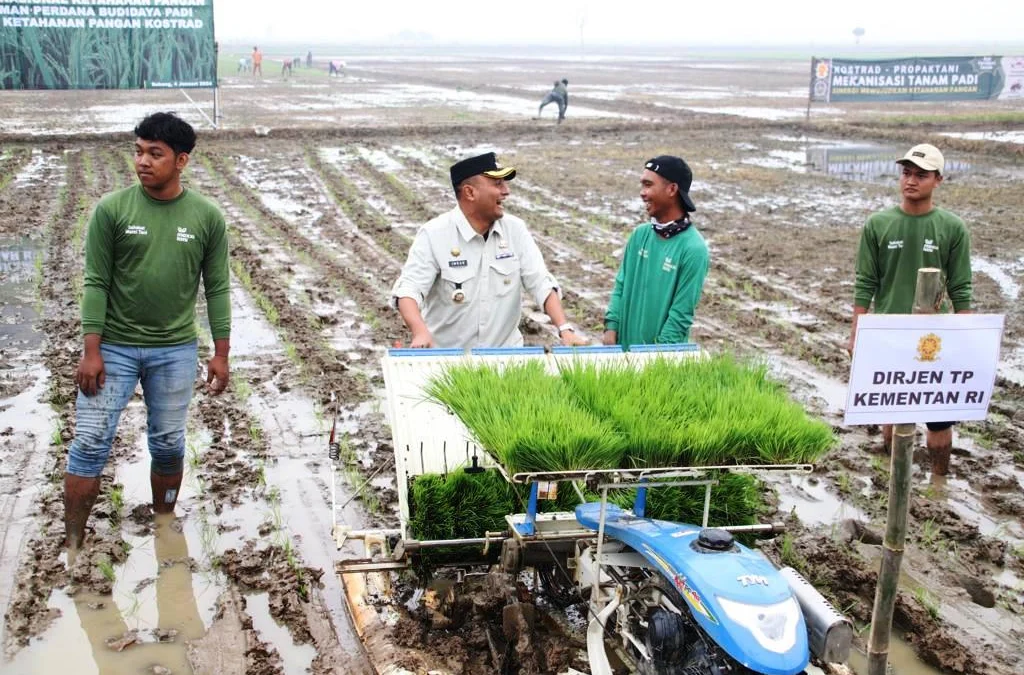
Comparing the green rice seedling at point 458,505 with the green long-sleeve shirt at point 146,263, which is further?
the green long-sleeve shirt at point 146,263

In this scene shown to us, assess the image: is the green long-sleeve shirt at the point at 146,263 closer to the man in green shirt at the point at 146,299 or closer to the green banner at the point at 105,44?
the man in green shirt at the point at 146,299

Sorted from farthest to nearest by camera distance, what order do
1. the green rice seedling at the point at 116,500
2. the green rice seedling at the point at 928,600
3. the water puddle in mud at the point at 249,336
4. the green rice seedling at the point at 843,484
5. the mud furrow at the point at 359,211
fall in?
the mud furrow at the point at 359,211 → the water puddle in mud at the point at 249,336 → the green rice seedling at the point at 843,484 → the green rice seedling at the point at 116,500 → the green rice seedling at the point at 928,600

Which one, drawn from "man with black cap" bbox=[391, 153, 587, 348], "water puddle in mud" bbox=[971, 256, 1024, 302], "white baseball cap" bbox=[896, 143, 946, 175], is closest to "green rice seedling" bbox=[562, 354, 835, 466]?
"man with black cap" bbox=[391, 153, 587, 348]

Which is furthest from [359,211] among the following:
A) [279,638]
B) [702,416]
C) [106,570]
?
[702,416]

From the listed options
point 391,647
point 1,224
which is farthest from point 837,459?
point 1,224

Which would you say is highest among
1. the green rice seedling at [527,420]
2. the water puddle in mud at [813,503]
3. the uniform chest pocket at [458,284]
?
the uniform chest pocket at [458,284]

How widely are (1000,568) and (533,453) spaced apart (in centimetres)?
306

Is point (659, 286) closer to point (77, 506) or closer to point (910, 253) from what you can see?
point (910, 253)

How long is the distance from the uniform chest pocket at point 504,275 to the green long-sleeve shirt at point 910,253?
2139 millimetres

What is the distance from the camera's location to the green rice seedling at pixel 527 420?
3.63 m

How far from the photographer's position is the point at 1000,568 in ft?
18.2

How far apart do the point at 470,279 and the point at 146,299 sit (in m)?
1.48

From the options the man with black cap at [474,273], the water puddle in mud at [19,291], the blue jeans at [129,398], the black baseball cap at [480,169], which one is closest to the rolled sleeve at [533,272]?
the man with black cap at [474,273]

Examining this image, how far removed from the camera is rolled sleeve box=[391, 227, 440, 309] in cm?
536
